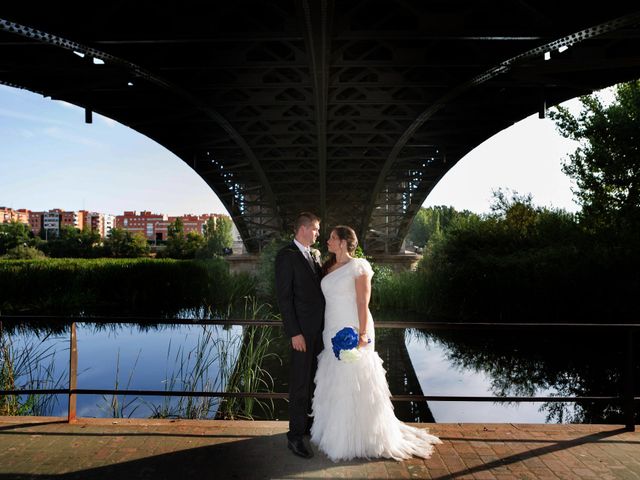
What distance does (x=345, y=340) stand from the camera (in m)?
3.81

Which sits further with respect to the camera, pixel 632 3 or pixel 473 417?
pixel 473 417

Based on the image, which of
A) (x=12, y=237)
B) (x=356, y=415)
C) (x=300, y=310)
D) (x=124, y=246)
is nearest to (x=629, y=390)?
(x=356, y=415)

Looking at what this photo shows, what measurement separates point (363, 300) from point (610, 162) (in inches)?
802

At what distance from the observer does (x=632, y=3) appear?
8.47 metres

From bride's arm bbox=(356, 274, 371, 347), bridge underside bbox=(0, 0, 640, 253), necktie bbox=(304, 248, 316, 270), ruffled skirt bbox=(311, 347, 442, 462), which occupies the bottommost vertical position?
ruffled skirt bbox=(311, 347, 442, 462)

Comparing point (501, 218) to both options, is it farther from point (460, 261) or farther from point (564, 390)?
point (564, 390)

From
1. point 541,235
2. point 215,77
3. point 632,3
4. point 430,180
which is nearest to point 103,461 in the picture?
point 632,3

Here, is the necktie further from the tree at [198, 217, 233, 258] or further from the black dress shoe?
the tree at [198, 217, 233, 258]

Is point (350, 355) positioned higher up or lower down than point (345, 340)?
lower down

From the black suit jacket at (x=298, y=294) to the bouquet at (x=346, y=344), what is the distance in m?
0.20

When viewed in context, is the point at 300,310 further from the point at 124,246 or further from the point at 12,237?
the point at 12,237

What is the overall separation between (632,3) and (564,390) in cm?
794

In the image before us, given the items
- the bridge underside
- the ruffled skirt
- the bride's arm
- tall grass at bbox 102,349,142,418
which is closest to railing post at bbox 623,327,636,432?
the ruffled skirt

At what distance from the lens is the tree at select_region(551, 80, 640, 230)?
19422 millimetres
